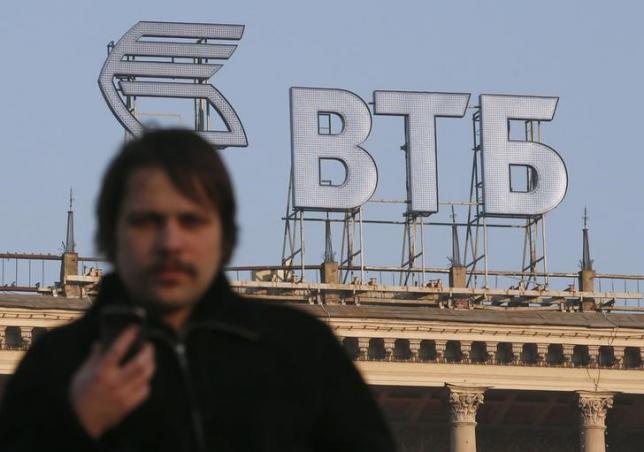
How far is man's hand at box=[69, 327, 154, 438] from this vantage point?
4758mm

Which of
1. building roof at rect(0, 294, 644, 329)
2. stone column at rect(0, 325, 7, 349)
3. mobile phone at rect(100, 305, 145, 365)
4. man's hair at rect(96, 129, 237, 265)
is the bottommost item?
stone column at rect(0, 325, 7, 349)

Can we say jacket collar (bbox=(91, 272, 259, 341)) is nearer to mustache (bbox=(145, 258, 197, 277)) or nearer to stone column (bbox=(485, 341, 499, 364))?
mustache (bbox=(145, 258, 197, 277))

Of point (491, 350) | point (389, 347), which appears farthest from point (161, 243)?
point (491, 350)

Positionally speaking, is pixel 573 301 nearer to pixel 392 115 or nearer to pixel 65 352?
pixel 392 115

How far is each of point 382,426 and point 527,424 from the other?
50662 millimetres

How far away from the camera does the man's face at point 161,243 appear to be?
4.97m

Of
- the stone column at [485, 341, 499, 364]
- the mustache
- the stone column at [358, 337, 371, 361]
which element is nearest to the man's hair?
the mustache

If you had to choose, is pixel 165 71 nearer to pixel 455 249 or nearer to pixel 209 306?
pixel 455 249

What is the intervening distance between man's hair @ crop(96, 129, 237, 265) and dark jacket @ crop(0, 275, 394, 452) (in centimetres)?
17

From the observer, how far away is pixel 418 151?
57719 mm

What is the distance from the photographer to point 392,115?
5875 centimetres

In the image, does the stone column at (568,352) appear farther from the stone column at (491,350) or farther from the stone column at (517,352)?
the stone column at (491,350)

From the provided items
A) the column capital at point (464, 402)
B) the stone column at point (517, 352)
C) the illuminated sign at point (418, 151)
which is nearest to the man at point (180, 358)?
the stone column at point (517, 352)

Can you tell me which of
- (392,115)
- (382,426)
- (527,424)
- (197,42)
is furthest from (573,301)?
(382,426)
